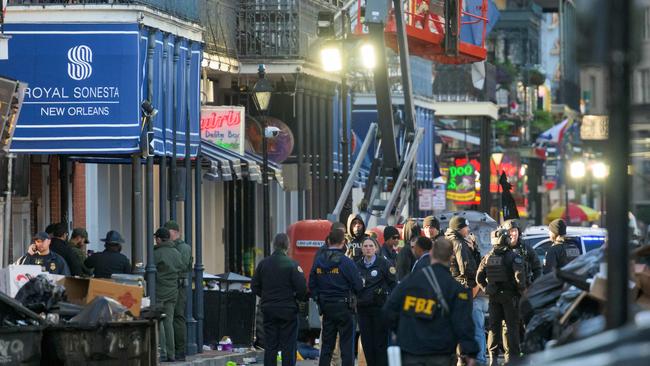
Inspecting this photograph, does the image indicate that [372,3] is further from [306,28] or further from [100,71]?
[100,71]

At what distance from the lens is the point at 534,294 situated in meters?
14.6

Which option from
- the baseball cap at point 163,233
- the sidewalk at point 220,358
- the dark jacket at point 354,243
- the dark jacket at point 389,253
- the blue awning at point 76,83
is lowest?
the sidewalk at point 220,358

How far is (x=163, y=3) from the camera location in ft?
87.8

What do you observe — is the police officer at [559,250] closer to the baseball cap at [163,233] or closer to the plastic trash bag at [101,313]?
the baseball cap at [163,233]

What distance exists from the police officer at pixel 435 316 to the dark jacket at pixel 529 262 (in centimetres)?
822

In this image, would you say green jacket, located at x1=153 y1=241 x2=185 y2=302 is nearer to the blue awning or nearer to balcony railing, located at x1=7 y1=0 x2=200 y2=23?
the blue awning

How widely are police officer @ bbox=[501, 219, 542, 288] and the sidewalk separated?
4135 mm

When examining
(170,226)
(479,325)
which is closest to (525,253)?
(479,325)

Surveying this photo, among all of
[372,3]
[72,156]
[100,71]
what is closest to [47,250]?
[100,71]

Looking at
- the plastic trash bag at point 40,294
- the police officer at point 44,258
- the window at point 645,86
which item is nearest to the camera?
the window at point 645,86

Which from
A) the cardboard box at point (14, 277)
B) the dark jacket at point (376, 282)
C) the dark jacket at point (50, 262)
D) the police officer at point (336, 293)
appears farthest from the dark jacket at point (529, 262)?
the cardboard box at point (14, 277)

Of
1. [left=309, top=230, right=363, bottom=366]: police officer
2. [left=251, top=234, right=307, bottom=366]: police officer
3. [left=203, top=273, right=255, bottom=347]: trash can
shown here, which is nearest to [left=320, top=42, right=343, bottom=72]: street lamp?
[left=203, top=273, right=255, bottom=347]: trash can

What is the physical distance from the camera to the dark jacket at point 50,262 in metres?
20.9

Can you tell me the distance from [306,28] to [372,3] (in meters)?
4.98
